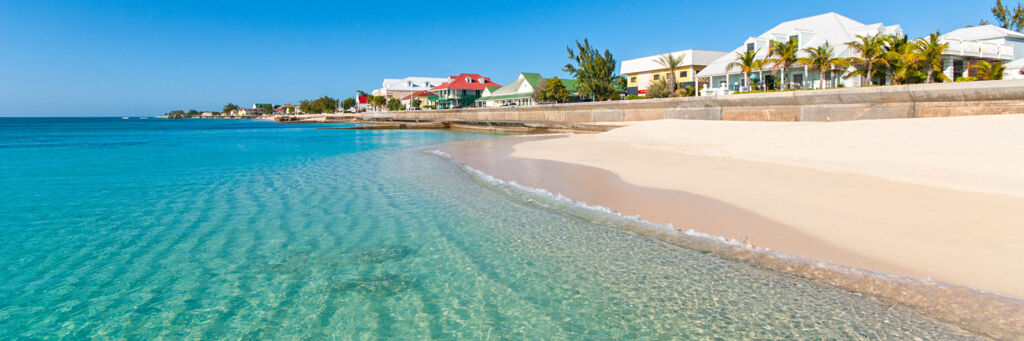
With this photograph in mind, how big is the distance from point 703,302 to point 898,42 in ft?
91.1

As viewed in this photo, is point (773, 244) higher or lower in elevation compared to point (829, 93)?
lower

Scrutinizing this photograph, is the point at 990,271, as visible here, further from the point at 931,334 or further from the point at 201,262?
A: the point at 201,262

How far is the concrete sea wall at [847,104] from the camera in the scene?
1434cm

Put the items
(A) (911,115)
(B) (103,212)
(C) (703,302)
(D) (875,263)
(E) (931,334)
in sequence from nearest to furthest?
(E) (931,334) < (C) (703,302) < (D) (875,263) < (B) (103,212) < (A) (911,115)

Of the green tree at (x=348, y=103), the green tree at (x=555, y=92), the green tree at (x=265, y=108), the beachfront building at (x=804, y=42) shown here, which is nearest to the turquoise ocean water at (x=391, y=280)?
the beachfront building at (x=804, y=42)

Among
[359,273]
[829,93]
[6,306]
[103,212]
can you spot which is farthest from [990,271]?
[829,93]

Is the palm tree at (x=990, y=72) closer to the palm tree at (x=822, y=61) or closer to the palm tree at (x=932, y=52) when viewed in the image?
the palm tree at (x=932, y=52)

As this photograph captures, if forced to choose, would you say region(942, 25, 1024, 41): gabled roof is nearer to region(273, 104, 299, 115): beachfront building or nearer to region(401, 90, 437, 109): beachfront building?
region(401, 90, 437, 109): beachfront building

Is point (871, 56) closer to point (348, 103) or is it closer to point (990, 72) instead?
point (990, 72)

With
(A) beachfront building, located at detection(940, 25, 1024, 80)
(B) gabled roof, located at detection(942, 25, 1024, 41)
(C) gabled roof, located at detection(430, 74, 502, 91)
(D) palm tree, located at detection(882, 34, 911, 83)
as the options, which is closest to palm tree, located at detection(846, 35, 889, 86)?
(D) palm tree, located at detection(882, 34, 911, 83)

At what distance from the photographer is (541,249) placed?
604 centimetres

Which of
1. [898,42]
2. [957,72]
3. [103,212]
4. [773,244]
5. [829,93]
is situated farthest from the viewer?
[957,72]

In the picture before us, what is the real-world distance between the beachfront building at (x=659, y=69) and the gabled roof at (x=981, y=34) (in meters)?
17.8

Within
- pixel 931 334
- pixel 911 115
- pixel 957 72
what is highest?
pixel 957 72
